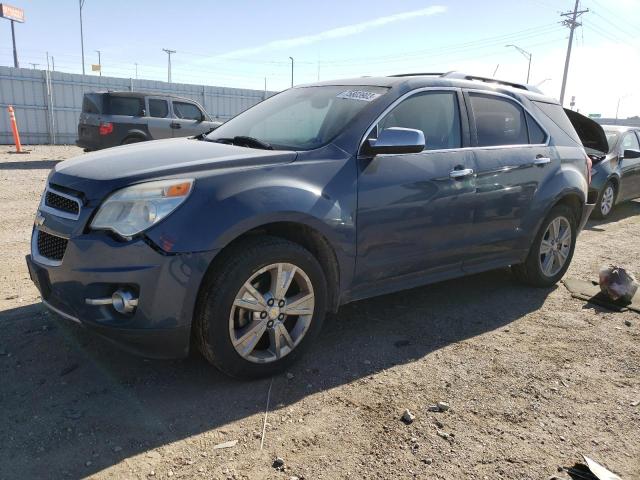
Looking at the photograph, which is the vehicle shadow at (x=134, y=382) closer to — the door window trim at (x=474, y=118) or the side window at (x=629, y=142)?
the door window trim at (x=474, y=118)

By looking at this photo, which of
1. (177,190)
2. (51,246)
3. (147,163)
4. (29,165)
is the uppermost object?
(147,163)

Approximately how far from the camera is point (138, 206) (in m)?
2.65

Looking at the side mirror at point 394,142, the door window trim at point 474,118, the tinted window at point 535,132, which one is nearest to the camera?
the side mirror at point 394,142

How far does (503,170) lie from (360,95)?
1382 mm

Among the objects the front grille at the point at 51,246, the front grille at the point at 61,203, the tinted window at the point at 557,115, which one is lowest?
the front grille at the point at 51,246

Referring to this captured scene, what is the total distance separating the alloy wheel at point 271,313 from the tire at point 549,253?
2618 millimetres

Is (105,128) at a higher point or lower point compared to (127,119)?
lower

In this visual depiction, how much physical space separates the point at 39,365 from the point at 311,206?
189 cm

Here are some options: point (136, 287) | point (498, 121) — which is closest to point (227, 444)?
point (136, 287)

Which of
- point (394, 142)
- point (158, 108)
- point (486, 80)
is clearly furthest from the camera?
point (158, 108)

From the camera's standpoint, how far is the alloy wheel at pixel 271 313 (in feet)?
9.54

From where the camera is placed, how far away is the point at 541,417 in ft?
9.32

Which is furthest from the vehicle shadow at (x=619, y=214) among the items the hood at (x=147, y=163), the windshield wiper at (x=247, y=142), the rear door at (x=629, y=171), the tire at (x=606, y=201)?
the hood at (x=147, y=163)

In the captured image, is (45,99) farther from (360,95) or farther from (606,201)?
(360,95)
